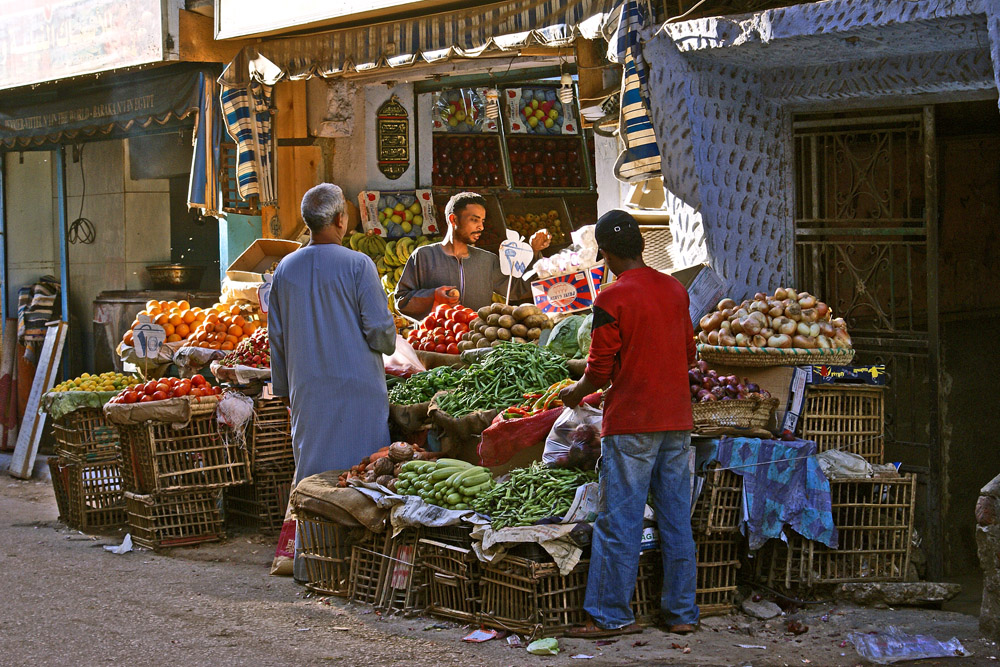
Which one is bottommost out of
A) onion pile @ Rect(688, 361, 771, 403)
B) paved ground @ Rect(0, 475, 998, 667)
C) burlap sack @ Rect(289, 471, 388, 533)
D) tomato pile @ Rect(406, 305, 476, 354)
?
paved ground @ Rect(0, 475, 998, 667)

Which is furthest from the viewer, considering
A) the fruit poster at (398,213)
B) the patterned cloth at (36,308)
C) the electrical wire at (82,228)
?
the electrical wire at (82,228)

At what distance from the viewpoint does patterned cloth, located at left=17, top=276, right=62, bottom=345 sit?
12141 mm

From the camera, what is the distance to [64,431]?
8.29 metres

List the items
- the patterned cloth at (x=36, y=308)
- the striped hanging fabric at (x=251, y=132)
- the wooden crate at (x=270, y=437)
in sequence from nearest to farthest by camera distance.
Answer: the wooden crate at (x=270, y=437)
the striped hanging fabric at (x=251, y=132)
the patterned cloth at (x=36, y=308)

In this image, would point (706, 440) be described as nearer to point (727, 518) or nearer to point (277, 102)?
point (727, 518)

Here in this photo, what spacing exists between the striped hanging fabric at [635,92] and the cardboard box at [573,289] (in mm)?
784

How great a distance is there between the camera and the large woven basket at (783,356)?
18.5ft

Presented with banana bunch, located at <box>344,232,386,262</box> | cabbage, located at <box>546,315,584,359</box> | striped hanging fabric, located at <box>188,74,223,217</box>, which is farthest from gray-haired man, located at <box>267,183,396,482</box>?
striped hanging fabric, located at <box>188,74,223,217</box>

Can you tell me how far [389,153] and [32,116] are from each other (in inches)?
180

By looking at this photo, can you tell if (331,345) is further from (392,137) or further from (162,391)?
(392,137)

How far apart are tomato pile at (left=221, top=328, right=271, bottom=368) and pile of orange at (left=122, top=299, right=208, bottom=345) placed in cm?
88

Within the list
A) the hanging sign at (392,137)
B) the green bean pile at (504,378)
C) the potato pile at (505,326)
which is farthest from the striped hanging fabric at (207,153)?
the green bean pile at (504,378)

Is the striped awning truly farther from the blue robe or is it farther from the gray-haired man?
the blue robe

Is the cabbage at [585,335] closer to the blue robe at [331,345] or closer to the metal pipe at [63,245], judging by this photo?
the blue robe at [331,345]
